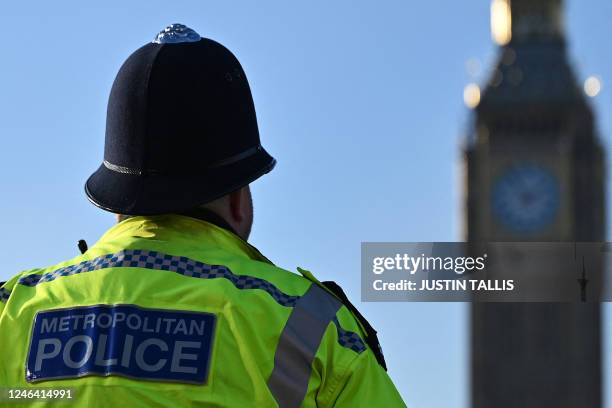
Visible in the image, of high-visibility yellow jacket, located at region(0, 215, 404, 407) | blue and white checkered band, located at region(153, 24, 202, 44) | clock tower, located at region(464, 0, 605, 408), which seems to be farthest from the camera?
clock tower, located at region(464, 0, 605, 408)

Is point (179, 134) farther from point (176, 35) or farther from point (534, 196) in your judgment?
point (534, 196)

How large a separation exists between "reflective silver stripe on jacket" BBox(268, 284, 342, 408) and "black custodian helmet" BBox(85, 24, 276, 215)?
0.27 metres

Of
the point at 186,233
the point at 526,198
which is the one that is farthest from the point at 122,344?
the point at 526,198

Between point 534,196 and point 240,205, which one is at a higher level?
point 534,196

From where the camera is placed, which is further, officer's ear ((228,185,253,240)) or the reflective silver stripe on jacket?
officer's ear ((228,185,253,240))

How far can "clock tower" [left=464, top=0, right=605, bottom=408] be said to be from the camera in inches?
3319

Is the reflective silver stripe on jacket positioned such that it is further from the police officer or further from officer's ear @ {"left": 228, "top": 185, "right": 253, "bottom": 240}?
officer's ear @ {"left": 228, "top": 185, "right": 253, "bottom": 240}

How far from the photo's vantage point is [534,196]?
8362 centimetres

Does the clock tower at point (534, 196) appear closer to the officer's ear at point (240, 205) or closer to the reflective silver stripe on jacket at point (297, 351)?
the officer's ear at point (240, 205)

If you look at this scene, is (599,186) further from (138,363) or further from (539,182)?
(138,363)

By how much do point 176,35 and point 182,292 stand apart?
0.49m

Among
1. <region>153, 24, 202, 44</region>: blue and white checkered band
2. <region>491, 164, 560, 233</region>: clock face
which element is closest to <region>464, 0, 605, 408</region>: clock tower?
<region>491, 164, 560, 233</region>: clock face

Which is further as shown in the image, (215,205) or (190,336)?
(215,205)

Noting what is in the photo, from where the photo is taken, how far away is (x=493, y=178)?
3319 inches
